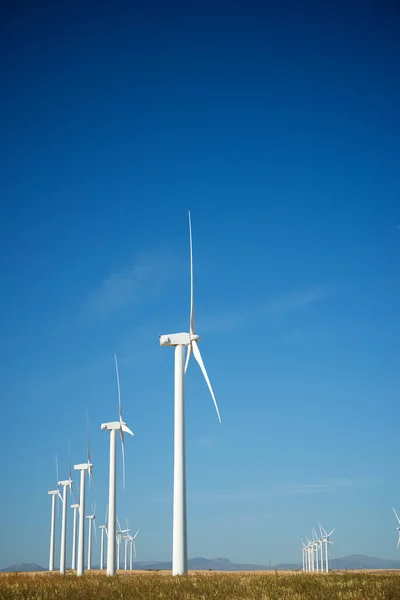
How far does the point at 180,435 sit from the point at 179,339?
23.7 ft

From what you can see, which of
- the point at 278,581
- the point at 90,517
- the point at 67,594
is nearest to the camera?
the point at 67,594

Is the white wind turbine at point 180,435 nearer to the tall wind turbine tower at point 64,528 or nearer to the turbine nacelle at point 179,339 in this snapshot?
the turbine nacelle at point 179,339

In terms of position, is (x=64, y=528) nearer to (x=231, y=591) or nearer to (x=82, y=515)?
(x=82, y=515)

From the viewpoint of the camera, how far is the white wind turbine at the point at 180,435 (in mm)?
40969

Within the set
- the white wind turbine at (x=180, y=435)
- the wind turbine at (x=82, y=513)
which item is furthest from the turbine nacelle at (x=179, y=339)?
the wind turbine at (x=82, y=513)

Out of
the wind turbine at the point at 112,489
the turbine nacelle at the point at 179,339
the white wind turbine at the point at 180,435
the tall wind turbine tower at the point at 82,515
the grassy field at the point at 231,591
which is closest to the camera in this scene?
the grassy field at the point at 231,591

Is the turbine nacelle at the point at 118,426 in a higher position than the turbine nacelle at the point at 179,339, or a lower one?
lower

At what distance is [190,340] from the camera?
47.9 m

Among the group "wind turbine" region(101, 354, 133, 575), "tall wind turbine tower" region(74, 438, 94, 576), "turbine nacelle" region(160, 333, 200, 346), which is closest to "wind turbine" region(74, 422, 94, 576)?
"tall wind turbine tower" region(74, 438, 94, 576)

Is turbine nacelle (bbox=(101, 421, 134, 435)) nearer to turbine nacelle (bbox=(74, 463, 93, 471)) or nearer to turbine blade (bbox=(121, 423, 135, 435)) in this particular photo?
turbine blade (bbox=(121, 423, 135, 435))

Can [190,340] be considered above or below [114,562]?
above

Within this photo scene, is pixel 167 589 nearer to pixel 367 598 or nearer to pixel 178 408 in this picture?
pixel 367 598

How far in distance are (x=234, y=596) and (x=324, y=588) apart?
4.36m

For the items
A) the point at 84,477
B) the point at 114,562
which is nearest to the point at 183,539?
the point at 114,562
